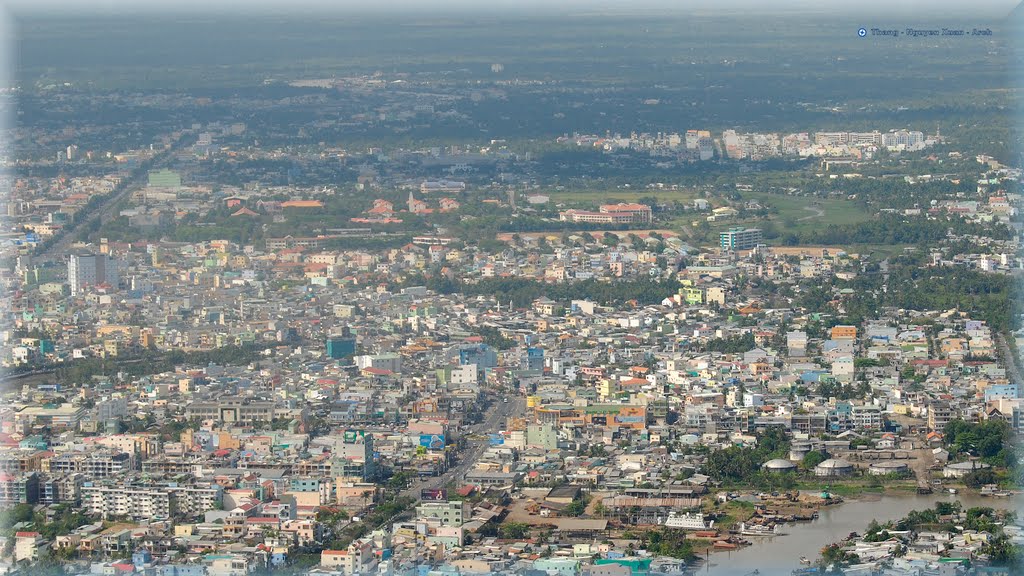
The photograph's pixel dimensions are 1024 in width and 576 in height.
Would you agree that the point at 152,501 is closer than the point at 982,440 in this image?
Yes

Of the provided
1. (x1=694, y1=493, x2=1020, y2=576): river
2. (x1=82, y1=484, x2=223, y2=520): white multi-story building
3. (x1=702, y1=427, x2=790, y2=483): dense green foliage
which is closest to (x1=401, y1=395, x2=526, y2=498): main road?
(x1=82, y1=484, x2=223, y2=520): white multi-story building

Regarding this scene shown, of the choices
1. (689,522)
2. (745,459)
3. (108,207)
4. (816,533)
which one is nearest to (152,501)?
(689,522)

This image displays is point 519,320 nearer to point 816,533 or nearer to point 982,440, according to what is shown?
point 982,440

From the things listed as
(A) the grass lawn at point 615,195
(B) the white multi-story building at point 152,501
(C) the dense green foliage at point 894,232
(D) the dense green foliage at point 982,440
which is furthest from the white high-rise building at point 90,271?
(D) the dense green foliage at point 982,440

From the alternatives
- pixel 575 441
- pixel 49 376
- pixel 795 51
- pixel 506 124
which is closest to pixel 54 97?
pixel 506 124

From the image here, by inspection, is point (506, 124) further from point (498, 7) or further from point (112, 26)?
point (498, 7)

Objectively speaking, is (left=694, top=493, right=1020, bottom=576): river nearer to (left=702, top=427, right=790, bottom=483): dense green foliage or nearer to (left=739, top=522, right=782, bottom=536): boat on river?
(left=739, top=522, right=782, bottom=536): boat on river
